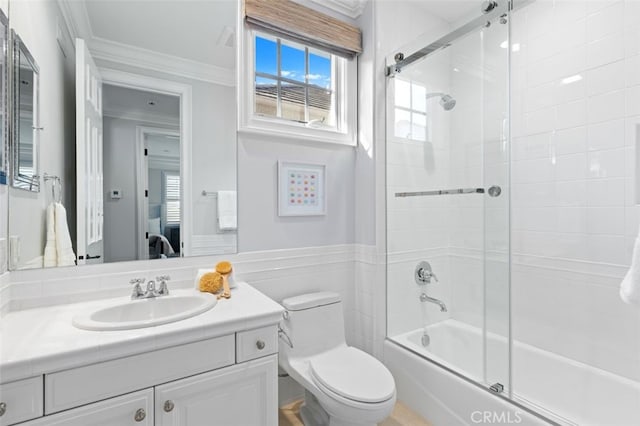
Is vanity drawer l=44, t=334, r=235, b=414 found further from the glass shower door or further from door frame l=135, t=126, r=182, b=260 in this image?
the glass shower door

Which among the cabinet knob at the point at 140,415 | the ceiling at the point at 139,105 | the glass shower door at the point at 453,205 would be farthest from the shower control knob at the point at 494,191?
the cabinet knob at the point at 140,415

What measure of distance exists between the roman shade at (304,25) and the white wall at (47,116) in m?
0.91

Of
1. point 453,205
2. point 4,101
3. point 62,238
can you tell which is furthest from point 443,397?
point 4,101

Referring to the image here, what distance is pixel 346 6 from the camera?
2.13m

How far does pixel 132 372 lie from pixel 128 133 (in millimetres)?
1058

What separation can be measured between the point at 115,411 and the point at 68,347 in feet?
0.84

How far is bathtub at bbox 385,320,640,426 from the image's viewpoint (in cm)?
157

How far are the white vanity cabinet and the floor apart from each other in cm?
61

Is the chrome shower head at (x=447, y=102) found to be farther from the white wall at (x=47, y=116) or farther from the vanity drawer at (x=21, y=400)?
the vanity drawer at (x=21, y=400)

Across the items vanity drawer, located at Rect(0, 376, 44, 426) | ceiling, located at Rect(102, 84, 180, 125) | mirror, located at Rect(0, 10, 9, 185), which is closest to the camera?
vanity drawer, located at Rect(0, 376, 44, 426)

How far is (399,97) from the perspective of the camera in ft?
7.02

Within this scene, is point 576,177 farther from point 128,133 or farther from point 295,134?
point 128,133

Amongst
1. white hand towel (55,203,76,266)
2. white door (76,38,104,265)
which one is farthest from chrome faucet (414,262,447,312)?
white hand towel (55,203,76,266)

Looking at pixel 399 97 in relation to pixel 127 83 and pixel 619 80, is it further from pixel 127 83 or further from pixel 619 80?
pixel 127 83
